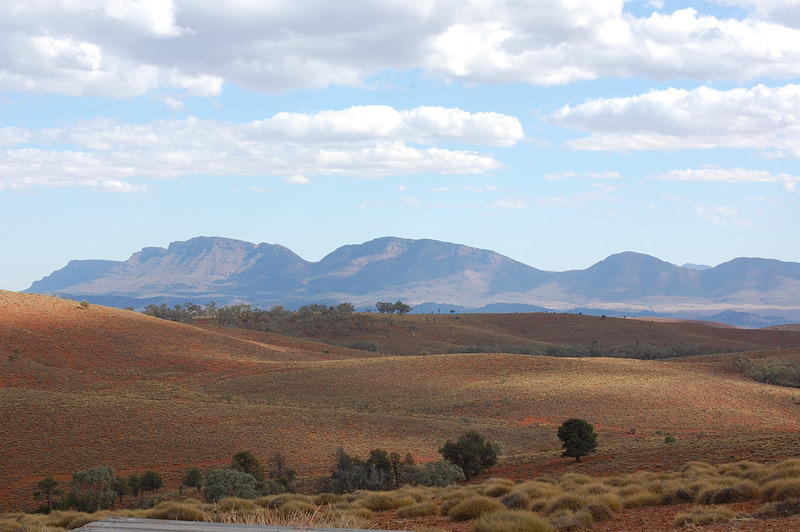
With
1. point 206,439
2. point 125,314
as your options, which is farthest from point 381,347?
point 206,439

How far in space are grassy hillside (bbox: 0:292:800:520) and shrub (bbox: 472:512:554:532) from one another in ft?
42.9

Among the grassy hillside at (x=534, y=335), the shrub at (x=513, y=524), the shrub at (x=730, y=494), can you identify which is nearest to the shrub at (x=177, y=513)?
the shrub at (x=513, y=524)

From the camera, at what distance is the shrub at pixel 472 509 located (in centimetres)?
1406

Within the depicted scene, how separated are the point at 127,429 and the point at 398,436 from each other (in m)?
13.4

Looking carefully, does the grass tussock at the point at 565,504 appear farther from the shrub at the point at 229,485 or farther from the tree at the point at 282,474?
the tree at the point at 282,474

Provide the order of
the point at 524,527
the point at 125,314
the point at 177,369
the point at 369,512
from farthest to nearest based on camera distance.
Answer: the point at 125,314 < the point at 177,369 < the point at 369,512 < the point at 524,527

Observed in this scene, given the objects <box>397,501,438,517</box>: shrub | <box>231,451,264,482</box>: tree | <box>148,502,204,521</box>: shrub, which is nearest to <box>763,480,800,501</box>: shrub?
<box>397,501,438,517</box>: shrub

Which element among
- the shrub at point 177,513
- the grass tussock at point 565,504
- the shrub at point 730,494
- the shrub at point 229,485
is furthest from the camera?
the shrub at point 229,485

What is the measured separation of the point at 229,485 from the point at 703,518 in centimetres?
1519

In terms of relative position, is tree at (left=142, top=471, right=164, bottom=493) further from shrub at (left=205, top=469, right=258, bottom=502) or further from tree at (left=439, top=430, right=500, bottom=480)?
tree at (left=439, top=430, right=500, bottom=480)

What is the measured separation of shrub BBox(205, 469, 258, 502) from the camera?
22547 mm

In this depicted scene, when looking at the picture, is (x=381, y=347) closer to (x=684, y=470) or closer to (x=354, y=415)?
(x=354, y=415)

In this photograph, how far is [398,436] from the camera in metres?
37.6

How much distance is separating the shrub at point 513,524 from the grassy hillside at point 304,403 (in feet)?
42.9
